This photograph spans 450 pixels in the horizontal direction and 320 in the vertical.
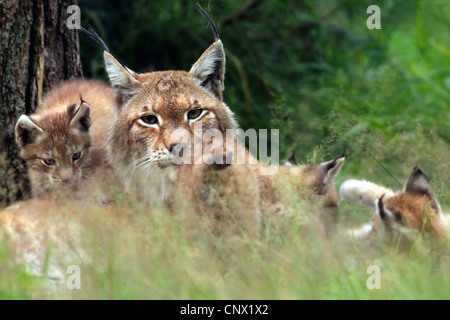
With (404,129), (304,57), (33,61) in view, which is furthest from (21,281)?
(304,57)

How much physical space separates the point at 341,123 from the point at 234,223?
215 centimetres

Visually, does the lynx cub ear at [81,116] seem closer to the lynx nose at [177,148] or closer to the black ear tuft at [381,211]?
the lynx nose at [177,148]

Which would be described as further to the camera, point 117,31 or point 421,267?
point 117,31

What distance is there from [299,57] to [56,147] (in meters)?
A: 4.66

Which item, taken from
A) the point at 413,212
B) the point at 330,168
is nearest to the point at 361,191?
the point at 330,168

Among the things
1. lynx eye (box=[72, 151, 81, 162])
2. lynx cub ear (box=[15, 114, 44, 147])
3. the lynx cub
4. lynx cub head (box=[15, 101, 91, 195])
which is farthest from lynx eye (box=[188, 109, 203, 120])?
the lynx cub

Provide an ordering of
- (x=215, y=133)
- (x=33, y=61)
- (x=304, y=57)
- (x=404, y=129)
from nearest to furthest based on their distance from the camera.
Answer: (x=215, y=133), (x=33, y=61), (x=404, y=129), (x=304, y=57)

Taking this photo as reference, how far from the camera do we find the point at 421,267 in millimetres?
3793

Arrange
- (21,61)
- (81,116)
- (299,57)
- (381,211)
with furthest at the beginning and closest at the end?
1. (299,57)
2. (21,61)
3. (81,116)
4. (381,211)

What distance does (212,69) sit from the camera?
16.6ft

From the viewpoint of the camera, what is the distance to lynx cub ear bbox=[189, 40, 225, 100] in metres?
4.97

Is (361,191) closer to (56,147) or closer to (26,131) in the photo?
(56,147)

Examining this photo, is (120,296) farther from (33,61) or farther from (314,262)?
(33,61)

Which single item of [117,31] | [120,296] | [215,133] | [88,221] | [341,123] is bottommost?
[120,296]
